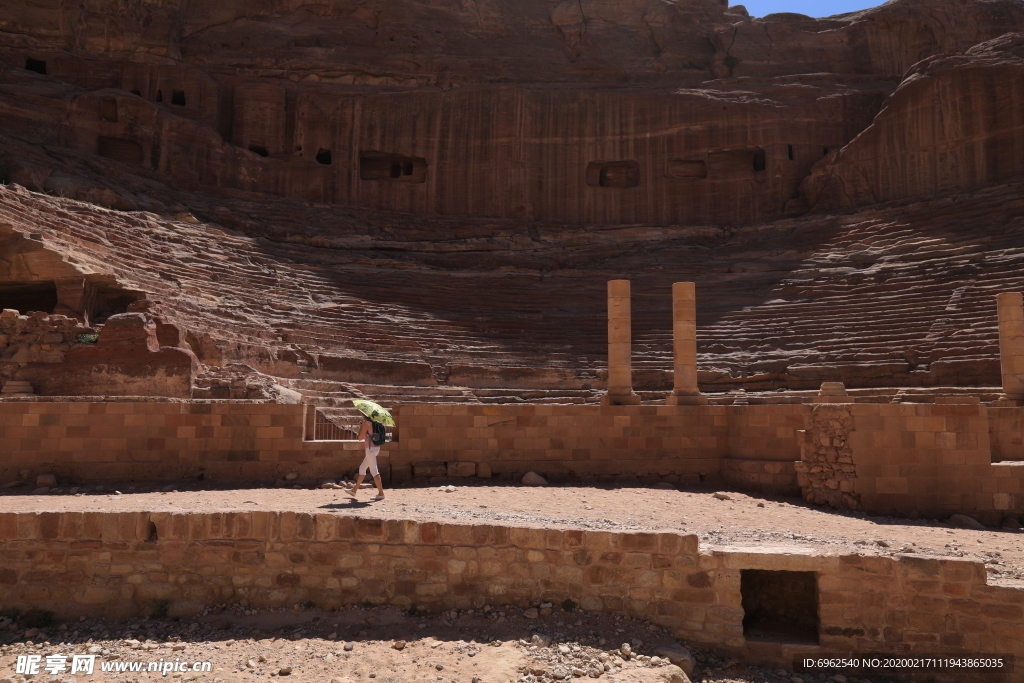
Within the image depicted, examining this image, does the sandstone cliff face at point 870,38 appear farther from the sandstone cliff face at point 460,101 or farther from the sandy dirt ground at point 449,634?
the sandy dirt ground at point 449,634

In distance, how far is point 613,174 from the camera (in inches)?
1251

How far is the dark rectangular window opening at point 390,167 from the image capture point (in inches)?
1231

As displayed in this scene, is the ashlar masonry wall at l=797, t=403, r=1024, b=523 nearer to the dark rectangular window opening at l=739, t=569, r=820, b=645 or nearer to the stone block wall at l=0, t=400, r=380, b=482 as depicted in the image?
the dark rectangular window opening at l=739, t=569, r=820, b=645

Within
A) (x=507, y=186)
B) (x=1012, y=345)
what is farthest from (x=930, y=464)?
(x=507, y=186)

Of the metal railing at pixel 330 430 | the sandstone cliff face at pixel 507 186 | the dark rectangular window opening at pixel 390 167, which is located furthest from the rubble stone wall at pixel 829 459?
the dark rectangular window opening at pixel 390 167

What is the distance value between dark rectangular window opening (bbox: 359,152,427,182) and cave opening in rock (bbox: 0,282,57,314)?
15.6 m

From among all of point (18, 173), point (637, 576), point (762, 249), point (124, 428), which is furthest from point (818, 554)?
point (18, 173)

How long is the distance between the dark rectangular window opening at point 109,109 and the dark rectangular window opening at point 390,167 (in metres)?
9.55

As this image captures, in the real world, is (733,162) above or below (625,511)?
above

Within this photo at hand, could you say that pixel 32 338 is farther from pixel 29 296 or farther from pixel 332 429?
pixel 332 429

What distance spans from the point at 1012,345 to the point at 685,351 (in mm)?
6168

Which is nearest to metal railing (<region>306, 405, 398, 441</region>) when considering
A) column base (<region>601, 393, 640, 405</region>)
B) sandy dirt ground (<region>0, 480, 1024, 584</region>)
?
sandy dirt ground (<region>0, 480, 1024, 584</region>)

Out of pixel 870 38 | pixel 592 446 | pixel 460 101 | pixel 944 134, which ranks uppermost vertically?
pixel 870 38

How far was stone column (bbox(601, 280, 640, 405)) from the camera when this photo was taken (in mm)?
12719
